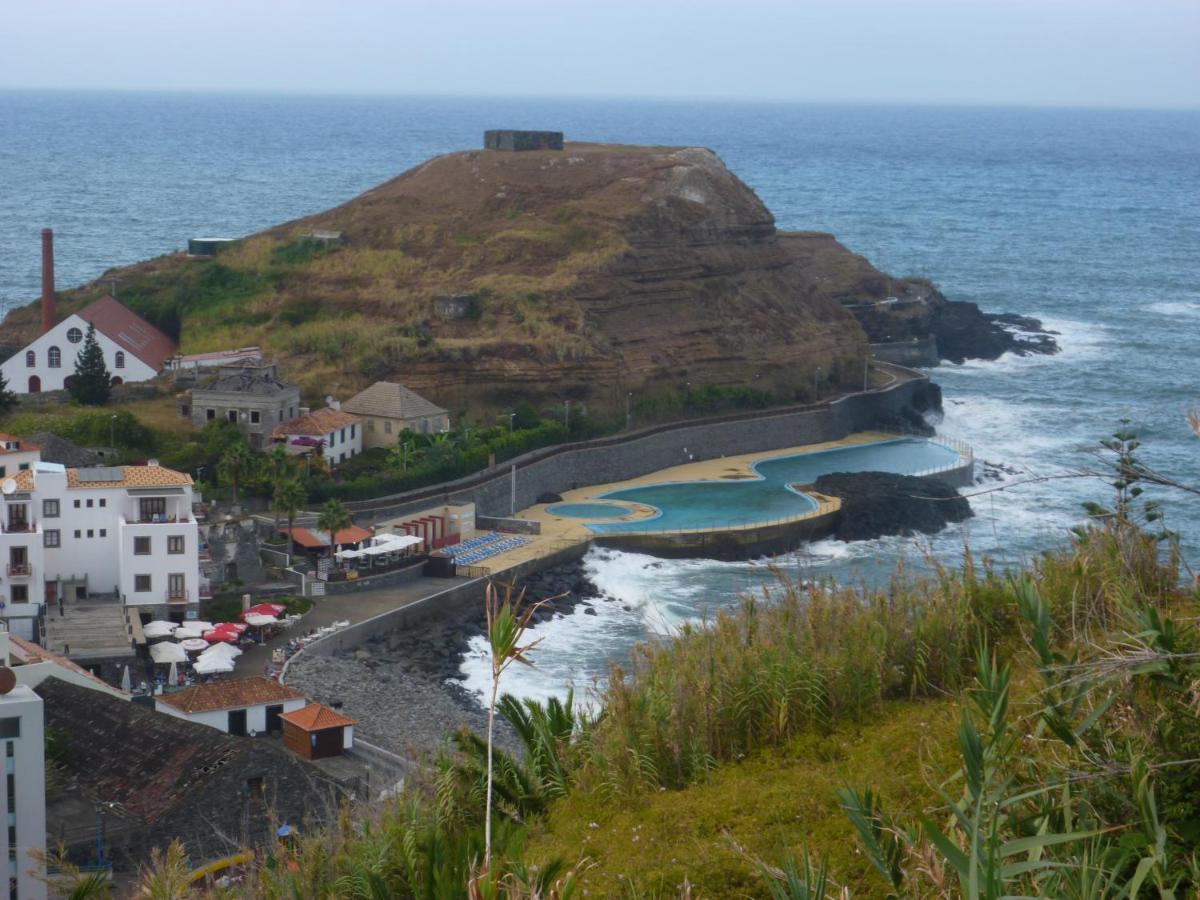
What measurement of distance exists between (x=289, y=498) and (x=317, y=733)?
13629 mm

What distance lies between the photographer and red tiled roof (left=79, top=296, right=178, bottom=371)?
2371 inches

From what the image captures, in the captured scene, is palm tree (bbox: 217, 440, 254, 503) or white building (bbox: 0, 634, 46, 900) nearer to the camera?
white building (bbox: 0, 634, 46, 900)

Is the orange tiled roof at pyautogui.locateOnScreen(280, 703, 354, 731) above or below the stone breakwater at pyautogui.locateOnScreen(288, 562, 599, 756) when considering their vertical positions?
above

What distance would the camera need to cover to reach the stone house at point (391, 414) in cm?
5344

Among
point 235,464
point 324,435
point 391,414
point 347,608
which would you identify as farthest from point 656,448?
point 347,608

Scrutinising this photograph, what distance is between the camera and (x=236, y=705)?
3195cm

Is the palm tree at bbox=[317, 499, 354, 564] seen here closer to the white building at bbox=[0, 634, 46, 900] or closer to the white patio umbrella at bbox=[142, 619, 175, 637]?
the white patio umbrella at bbox=[142, 619, 175, 637]

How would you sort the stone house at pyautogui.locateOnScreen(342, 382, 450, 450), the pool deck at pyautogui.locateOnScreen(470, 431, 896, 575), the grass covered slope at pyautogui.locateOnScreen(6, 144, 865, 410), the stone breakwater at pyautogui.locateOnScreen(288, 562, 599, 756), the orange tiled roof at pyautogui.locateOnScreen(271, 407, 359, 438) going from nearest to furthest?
the stone breakwater at pyautogui.locateOnScreen(288, 562, 599, 756) → the pool deck at pyautogui.locateOnScreen(470, 431, 896, 575) → the orange tiled roof at pyautogui.locateOnScreen(271, 407, 359, 438) → the stone house at pyautogui.locateOnScreen(342, 382, 450, 450) → the grass covered slope at pyautogui.locateOnScreen(6, 144, 865, 410)

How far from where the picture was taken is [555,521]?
51.5 meters

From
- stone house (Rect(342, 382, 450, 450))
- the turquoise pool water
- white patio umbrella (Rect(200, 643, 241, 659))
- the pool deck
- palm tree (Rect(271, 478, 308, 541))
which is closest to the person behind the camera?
white patio umbrella (Rect(200, 643, 241, 659))

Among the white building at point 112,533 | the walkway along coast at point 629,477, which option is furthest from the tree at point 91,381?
the white building at point 112,533

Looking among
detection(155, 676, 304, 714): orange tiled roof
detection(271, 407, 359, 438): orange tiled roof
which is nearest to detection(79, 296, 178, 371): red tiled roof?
detection(271, 407, 359, 438): orange tiled roof

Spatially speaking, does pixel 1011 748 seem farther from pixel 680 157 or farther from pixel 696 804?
pixel 680 157

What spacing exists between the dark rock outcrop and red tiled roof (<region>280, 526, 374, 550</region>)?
49.3 feet
